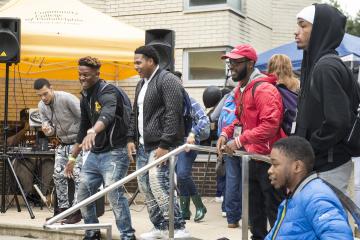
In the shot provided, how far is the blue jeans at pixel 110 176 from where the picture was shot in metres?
7.32

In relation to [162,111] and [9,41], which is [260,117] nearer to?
[162,111]

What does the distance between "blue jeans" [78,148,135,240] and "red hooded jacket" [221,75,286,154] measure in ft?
4.97

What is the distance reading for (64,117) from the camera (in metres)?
9.36

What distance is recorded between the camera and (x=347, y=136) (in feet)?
15.1

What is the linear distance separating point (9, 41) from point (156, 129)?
4.04m

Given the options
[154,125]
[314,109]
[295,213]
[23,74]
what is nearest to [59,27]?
[23,74]

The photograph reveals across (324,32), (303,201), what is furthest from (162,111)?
(303,201)

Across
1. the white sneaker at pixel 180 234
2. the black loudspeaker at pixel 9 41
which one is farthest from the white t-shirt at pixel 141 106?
the black loudspeaker at pixel 9 41

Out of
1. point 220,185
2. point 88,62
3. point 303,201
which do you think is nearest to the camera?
point 303,201

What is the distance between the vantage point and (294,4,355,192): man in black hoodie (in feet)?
14.8

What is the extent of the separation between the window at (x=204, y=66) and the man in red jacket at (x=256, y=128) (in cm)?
686

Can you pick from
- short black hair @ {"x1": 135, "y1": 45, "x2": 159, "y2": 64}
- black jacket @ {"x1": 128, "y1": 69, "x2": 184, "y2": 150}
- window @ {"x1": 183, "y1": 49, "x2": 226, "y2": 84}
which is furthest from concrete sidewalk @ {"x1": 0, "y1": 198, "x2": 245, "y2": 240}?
window @ {"x1": 183, "y1": 49, "x2": 226, "y2": 84}

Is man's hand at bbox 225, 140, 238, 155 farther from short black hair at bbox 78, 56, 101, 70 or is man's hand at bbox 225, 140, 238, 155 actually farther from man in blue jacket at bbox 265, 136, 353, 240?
short black hair at bbox 78, 56, 101, 70

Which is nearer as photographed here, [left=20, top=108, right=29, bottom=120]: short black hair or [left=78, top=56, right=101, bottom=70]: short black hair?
[left=78, top=56, right=101, bottom=70]: short black hair
